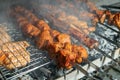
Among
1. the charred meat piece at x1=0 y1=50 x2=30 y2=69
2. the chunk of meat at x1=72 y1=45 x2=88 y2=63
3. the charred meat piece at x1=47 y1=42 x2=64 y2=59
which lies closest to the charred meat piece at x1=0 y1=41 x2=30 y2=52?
the charred meat piece at x1=0 y1=50 x2=30 y2=69

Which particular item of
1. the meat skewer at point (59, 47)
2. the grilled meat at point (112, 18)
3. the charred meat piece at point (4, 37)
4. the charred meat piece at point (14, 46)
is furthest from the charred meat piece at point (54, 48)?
the grilled meat at point (112, 18)

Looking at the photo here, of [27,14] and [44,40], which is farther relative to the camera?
[27,14]

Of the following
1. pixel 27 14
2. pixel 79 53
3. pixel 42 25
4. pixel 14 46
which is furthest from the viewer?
pixel 27 14

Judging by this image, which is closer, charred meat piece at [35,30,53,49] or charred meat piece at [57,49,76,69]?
charred meat piece at [57,49,76,69]

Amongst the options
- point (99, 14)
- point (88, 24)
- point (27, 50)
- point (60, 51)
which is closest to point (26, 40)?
point (27, 50)

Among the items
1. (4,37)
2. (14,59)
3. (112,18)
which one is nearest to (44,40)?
(14,59)

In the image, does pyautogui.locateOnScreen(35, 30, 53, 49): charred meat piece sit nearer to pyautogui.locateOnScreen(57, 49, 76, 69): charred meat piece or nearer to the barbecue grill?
the barbecue grill

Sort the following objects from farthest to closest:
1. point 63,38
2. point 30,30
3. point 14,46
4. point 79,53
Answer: point 30,30, point 63,38, point 14,46, point 79,53

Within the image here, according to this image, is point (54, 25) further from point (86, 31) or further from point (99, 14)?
point (99, 14)

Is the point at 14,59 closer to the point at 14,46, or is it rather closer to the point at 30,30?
the point at 14,46

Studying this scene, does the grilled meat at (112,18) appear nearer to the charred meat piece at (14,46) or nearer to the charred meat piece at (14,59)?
the charred meat piece at (14,46)

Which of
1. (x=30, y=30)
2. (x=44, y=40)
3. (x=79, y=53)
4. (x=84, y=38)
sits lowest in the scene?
(x=79, y=53)
